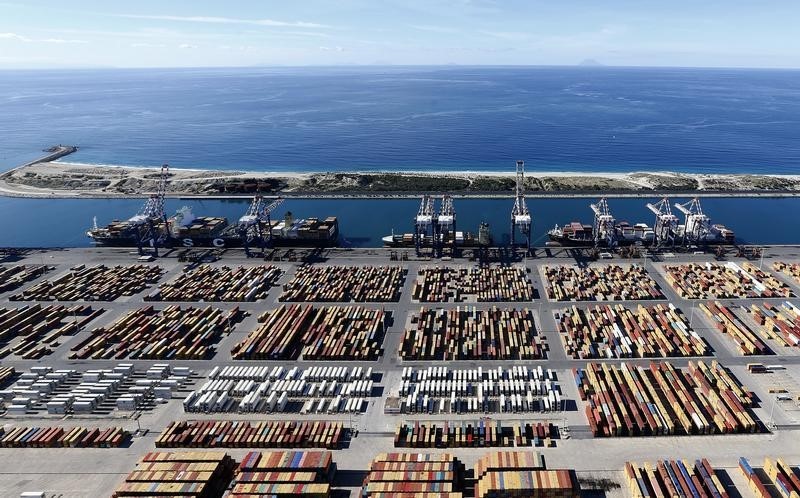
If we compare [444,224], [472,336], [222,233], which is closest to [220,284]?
[222,233]

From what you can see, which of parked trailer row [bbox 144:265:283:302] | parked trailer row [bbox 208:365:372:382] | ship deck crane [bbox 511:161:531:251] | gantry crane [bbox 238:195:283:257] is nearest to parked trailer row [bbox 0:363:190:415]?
parked trailer row [bbox 208:365:372:382]

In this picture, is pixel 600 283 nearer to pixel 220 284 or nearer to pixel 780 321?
pixel 780 321

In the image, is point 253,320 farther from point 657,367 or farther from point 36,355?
point 657,367

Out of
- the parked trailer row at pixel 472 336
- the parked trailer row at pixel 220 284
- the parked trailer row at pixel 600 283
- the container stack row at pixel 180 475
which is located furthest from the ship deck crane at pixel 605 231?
the container stack row at pixel 180 475

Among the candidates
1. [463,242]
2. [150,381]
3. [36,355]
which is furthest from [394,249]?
[36,355]

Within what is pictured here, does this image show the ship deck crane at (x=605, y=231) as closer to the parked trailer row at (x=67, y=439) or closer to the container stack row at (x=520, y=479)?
the container stack row at (x=520, y=479)

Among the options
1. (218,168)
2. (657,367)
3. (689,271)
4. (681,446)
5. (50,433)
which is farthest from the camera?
(218,168)
